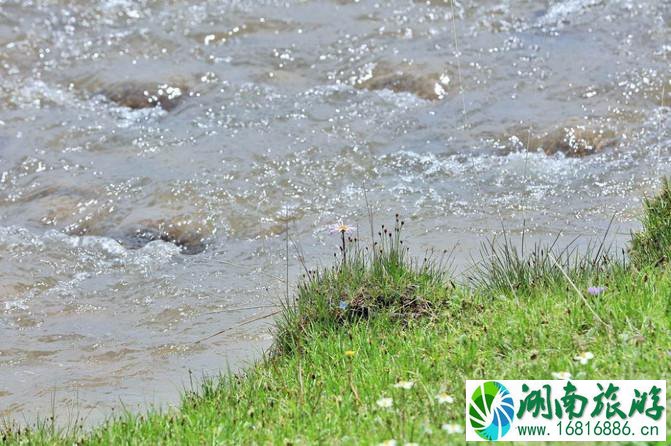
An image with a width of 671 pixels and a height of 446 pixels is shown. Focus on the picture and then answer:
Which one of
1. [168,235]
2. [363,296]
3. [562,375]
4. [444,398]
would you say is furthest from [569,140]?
[444,398]

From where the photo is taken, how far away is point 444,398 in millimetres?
4352

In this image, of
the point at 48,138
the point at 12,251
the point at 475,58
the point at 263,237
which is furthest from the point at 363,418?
the point at 475,58

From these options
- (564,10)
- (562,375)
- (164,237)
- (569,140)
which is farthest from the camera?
(564,10)

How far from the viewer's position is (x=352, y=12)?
14.3 meters

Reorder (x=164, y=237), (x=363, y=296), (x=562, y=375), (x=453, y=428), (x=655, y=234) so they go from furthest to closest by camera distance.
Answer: (x=164, y=237)
(x=655, y=234)
(x=363, y=296)
(x=562, y=375)
(x=453, y=428)

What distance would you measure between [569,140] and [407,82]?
2.37m

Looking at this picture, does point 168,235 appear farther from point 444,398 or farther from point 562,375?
point 562,375

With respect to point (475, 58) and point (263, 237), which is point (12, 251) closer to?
point (263, 237)

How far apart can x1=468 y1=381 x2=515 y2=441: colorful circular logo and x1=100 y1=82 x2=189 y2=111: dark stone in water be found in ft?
26.8

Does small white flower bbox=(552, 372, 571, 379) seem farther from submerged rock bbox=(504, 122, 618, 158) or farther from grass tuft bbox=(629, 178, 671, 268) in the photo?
submerged rock bbox=(504, 122, 618, 158)

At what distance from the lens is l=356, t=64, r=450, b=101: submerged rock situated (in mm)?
11766

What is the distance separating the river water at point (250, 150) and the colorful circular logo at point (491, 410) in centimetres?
217

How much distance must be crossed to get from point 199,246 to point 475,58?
4844mm

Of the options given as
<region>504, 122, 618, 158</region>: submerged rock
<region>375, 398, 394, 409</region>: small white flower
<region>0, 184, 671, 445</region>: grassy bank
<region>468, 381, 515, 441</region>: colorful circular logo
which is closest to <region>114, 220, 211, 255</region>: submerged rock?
<region>0, 184, 671, 445</region>: grassy bank
